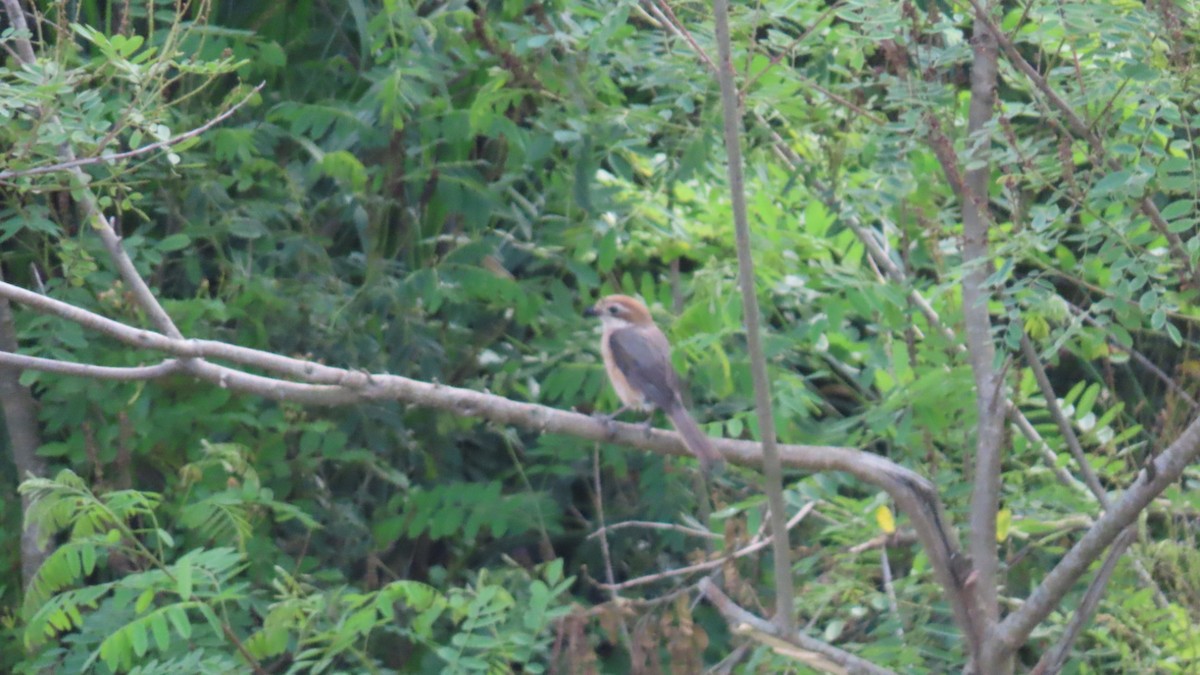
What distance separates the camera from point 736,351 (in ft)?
17.8

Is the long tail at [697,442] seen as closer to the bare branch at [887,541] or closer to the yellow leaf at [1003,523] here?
the bare branch at [887,541]

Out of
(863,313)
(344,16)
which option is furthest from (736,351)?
(344,16)

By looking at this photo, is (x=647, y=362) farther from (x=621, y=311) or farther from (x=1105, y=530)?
(x=1105, y=530)

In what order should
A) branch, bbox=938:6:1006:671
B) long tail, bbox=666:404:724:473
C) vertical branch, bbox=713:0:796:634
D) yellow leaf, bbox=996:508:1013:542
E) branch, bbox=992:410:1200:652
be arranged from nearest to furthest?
1. vertical branch, bbox=713:0:796:634
2. branch, bbox=992:410:1200:652
3. branch, bbox=938:6:1006:671
4. long tail, bbox=666:404:724:473
5. yellow leaf, bbox=996:508:1013:542

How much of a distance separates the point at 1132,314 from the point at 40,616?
364 centimetres

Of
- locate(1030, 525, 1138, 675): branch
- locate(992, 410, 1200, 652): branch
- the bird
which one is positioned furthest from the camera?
the bird

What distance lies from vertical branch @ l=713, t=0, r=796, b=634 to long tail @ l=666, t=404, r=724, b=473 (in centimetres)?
96

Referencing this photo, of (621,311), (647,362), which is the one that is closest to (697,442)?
(647,362)

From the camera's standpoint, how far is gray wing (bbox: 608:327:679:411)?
5301mm

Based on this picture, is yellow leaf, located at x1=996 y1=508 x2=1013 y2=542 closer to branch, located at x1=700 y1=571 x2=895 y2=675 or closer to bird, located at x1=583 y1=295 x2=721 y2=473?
branch, located at x1=700 y1=571 x2=895 y2=675

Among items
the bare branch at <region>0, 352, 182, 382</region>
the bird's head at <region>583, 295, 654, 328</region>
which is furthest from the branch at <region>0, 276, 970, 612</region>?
the bird's head at <region>583, 295, 654, 328</region>

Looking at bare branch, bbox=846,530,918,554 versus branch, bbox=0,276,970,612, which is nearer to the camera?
branch, bbox=0,276,970,612

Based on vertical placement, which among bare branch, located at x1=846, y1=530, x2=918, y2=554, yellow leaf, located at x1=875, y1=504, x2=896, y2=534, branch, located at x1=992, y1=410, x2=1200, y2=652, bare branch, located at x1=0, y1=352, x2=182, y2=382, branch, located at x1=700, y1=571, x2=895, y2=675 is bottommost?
bare branch, located at x1=846, y1=530, x2=918, y2=554

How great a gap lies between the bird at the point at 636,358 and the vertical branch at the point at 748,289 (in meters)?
1.64
